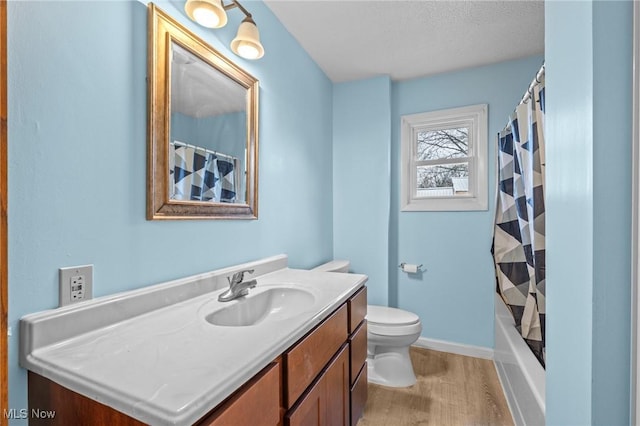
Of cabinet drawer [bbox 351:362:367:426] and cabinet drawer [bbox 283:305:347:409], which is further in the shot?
cabinet drawer [bbox 351:362:367:426]

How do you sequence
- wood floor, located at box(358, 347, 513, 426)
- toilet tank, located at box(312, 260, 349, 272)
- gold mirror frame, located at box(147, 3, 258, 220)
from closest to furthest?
gold mirror frame, located at box(147, 3, 258, 220) → wood floor, located at box(358, 347, 513, 426) → toilet tank, located at box(312, 260, 349, 272)

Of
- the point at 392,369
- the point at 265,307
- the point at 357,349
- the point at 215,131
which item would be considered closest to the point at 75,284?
the point at 265,307

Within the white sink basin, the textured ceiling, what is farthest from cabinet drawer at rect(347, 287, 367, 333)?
the textured ceiling

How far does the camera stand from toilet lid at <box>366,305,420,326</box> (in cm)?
194

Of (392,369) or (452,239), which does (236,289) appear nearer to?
(392,369)

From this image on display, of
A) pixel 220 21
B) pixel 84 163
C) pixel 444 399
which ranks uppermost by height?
pixel 220 21

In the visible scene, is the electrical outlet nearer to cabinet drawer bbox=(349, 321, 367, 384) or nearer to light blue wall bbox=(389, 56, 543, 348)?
cabinet drawer bbox=(349, 321, 367, 384)

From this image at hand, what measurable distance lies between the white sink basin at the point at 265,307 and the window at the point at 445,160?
5.24 feet

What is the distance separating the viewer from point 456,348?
8.04ft

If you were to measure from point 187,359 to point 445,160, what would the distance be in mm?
2472

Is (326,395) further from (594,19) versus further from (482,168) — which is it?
(482,168)

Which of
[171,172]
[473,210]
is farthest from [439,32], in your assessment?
[171,172]

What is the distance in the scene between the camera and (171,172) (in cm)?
114

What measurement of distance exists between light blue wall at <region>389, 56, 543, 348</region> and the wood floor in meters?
0.33
